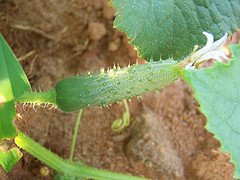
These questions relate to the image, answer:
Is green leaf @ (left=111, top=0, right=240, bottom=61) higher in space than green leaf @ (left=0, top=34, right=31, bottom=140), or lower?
higher

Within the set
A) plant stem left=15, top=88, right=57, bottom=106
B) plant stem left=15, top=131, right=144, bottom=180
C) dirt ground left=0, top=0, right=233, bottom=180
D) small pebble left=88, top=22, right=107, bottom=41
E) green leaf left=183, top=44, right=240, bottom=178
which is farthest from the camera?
small pebble left=88, top=22, right=107, bottom=41

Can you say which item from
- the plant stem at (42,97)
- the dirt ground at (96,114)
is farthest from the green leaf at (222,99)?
the dirt ground at (96,114)

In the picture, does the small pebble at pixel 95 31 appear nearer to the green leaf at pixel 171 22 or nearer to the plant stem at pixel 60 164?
the green leaf at pixel 171 22

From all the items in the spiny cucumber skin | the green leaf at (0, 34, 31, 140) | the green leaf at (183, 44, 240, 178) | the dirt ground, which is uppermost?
the green leaf at (183, 44, 240, 178)

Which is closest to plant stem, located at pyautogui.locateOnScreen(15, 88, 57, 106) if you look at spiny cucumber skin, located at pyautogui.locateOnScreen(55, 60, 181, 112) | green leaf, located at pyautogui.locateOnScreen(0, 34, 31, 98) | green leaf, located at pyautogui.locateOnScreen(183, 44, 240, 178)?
spiny cucumber skin, located at pyautogui.locateOnScreen(55, 60, 181, 112)

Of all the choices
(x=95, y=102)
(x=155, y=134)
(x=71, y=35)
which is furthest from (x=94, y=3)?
(x=95, y=102)

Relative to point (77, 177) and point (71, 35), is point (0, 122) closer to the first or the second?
point (77, 177)

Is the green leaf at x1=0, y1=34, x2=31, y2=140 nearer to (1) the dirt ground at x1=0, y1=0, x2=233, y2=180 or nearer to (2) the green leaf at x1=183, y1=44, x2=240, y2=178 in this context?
(1) the dirt ground at x1=0, y1=0, x2=233, y2=180
